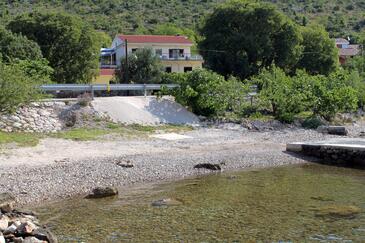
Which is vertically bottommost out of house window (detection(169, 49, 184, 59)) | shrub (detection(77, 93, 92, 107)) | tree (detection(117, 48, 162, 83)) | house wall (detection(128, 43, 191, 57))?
shrub (detection(77, 93, 92, 107))

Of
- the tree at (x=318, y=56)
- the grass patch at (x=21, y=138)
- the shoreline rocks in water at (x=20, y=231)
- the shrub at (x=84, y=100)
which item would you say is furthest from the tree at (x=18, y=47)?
the shoreline rocks in water at (x=20, y=231)

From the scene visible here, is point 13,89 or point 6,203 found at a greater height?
point 13,89

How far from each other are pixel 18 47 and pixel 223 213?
3225 cm

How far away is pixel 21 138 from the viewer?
25.1 metres

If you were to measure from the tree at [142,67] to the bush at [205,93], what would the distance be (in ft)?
50.6

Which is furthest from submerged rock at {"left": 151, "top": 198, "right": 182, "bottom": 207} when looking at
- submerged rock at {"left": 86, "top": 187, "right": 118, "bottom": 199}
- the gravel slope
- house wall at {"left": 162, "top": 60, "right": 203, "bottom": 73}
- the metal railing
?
house wall at {"left": 162, "top": 60, "right": 203, "bottom": 73}

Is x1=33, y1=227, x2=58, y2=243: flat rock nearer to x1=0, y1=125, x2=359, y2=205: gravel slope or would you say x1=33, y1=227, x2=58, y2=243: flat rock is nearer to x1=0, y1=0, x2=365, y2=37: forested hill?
x1=0, y1=125, x2=359, y2=205: gravel slope

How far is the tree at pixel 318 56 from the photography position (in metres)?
60.8

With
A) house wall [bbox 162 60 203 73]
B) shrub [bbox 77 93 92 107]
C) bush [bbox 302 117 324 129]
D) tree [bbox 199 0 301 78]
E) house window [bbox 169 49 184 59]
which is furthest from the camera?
house window [bbox 169 49 184 59]

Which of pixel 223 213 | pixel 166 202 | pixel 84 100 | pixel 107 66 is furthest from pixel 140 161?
pixel 107 66

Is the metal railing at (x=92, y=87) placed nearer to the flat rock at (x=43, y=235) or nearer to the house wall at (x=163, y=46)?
the flat rock at (x=43, y=235)

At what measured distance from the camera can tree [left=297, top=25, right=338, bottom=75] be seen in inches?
2395

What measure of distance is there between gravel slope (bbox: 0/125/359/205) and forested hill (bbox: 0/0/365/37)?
76.3 m

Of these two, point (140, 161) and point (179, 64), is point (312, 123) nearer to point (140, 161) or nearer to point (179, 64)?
point (140, 161)
